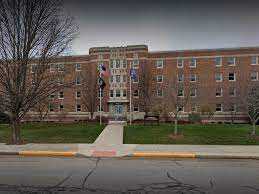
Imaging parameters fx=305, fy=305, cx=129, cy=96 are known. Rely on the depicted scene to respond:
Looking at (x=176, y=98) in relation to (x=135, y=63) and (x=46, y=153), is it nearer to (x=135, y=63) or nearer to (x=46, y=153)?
(x=46, y=153)

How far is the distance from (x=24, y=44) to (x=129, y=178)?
1159cm

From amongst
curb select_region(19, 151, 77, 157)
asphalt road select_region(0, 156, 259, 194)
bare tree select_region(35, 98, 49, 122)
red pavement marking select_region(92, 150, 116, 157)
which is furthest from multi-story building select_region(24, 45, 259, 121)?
asphalt road select_region(0, 156, 259, 194)

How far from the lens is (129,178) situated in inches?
328

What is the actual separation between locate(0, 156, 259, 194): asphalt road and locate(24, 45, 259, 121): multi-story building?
40.0 m

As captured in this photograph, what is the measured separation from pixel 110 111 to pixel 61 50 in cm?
3838

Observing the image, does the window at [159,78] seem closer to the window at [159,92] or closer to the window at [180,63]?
the window at [159,92]

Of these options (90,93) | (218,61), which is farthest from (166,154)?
(218,61)

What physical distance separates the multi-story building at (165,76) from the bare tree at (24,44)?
3292cm

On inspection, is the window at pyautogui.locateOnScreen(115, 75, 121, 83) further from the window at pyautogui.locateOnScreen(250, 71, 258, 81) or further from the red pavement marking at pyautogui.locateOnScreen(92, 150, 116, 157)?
→ the red pavement marking at pyautogui.locateOnScreen(92, 150, 116, 157)

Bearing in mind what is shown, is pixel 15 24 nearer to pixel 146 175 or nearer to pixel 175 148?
pixel 175 148

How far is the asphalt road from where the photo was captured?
22.9ft

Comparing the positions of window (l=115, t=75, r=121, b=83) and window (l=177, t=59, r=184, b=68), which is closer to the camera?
window (l=177, t=59, r=184, b=68)

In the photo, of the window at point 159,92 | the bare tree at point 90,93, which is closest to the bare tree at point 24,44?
the bare tree at point 90,93

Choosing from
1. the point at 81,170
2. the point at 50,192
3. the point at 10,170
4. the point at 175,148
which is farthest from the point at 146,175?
the point at 175,148
